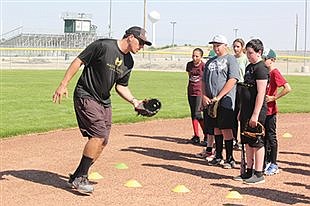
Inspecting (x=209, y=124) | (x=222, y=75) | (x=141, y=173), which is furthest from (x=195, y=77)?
(x=141, y=173)

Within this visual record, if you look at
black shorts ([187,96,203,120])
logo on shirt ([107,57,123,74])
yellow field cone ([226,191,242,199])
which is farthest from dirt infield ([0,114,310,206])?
logo on shirt ([107,57,123,74])

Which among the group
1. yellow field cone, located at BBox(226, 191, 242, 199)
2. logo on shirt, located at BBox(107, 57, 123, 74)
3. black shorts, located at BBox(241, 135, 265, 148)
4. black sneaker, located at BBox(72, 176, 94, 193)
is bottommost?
yellow field cone, located at BBox(226, 191, 242, 199)

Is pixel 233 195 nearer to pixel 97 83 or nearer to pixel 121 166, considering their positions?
pixel 97 83

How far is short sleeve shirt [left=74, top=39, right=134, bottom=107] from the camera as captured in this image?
715 centimetres

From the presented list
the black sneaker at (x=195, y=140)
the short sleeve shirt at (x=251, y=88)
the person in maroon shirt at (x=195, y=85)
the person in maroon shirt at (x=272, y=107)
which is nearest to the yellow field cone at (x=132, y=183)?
the short sleeve shirt at (x=251, y=88)

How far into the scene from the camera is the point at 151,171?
8562mm

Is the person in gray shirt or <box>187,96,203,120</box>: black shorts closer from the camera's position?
the person in gray shirt

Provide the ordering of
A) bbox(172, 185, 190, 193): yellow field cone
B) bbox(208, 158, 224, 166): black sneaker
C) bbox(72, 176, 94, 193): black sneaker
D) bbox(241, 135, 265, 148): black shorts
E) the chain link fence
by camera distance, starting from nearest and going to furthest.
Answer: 1. bbox(72, 176, 94, 193): black sneaker
2. bbox(172, 185, 190, 193): yellow field cone
3. bbox(241, 135, 265, 148): black shorts
4. bbox(208, 158, 224, 166): black sneaker
5. the chain link fence

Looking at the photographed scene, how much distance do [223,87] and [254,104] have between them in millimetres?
1178

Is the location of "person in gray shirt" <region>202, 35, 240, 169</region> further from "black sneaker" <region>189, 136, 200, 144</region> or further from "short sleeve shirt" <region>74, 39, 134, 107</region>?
"black sneaker" <region>189, 136, 200, 144</region>

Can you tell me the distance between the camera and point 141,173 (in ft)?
27.6

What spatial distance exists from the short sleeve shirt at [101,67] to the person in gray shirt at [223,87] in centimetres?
185

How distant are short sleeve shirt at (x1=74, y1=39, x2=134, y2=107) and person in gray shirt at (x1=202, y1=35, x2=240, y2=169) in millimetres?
1851

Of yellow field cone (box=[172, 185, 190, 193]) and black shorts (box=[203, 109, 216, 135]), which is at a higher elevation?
black shorts (box=[203, 109, 216, 135])
